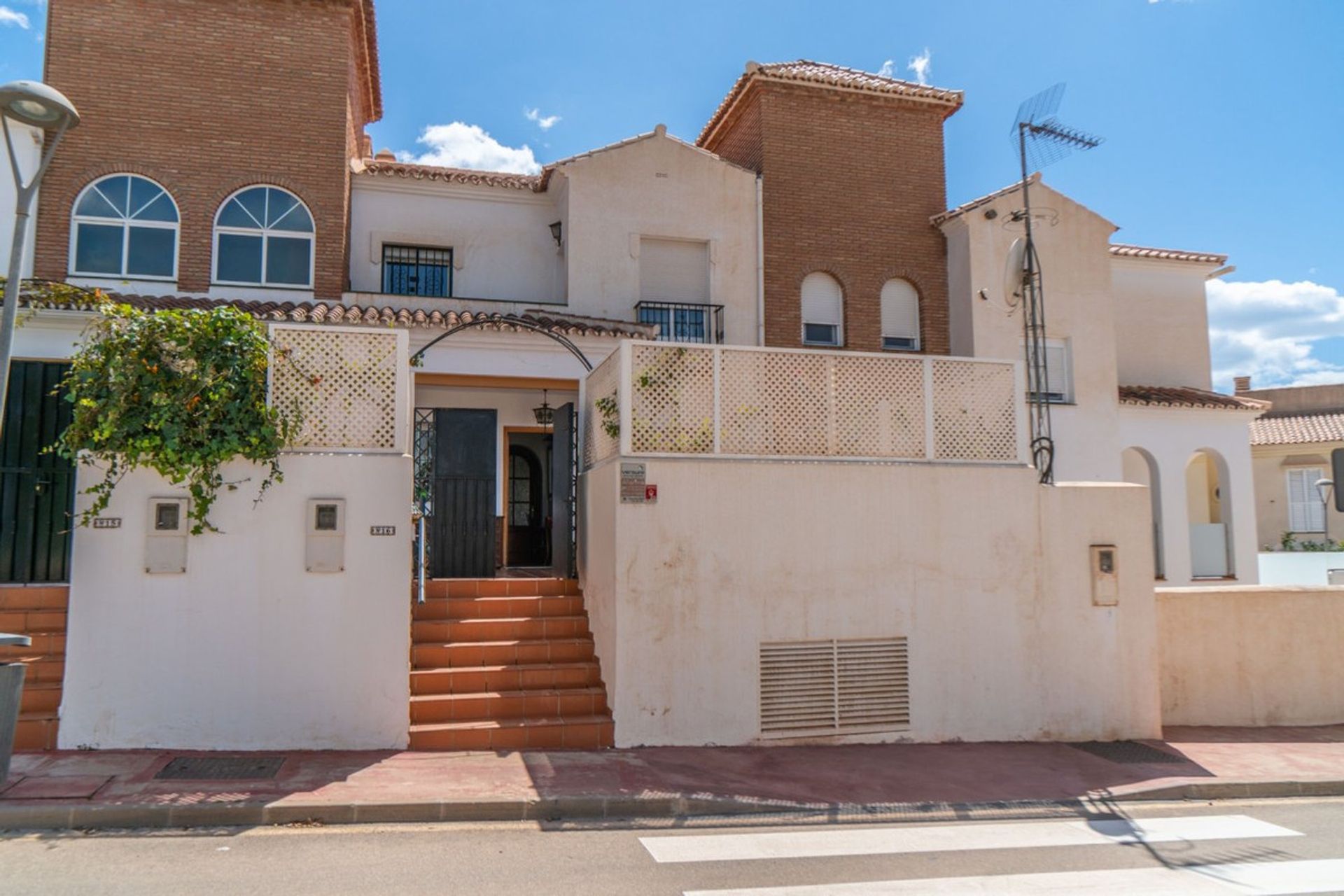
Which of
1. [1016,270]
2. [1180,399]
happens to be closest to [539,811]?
[1016,270]

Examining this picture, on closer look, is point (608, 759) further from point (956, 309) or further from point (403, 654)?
point (956, 309)

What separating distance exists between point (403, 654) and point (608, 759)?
2052 mm

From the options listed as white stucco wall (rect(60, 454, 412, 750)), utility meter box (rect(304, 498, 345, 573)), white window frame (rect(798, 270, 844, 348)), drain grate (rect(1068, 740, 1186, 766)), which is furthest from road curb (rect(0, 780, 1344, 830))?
white window frame (rect(798, 270, 844, 348))

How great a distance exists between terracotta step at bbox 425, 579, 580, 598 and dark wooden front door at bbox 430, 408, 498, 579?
1179 mm

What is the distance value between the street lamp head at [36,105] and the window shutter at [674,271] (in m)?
10.3

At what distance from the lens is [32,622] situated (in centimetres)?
848

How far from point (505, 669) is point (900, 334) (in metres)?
11.6

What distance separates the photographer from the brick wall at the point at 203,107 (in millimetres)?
14383

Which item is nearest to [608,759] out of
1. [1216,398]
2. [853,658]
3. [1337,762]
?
[853,658]

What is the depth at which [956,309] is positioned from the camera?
58.4 feet

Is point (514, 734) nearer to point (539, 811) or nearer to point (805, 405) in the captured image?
point (539, 811)

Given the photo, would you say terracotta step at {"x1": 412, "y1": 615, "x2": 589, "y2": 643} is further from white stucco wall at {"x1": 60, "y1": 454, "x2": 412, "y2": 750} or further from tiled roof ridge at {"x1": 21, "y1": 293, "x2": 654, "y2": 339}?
tiled roof ridge at {"x1": 21, "y1": 293, "x2": 654, "y2": 339}

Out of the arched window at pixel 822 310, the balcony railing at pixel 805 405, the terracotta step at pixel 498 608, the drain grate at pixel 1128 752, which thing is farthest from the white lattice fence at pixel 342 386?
the arched window at pixel 822 310

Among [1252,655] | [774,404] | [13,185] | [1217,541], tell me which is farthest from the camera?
[1217,541]
